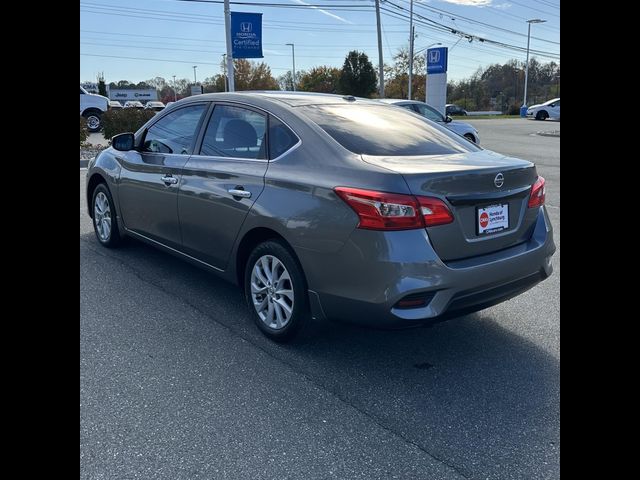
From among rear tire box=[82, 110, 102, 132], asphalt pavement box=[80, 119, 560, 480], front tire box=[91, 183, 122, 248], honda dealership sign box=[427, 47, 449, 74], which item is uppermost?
honda dealership sign box=[427, 47, 449, 74]

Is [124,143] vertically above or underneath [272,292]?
above

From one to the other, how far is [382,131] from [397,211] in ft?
3.31

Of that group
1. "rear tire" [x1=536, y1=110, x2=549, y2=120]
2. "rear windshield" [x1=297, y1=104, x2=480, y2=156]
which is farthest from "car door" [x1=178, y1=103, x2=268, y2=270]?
"rear tire" [x1=536, y1=110, x2=549, y2=120]

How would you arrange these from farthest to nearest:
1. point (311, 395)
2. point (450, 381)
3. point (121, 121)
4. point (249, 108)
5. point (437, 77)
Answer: point (437, 77) < point (121, 121) < point (249, 108) < point (450, 381) < point (311, 395)

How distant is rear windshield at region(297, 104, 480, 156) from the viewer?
3.71m

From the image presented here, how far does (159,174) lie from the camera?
4855mm

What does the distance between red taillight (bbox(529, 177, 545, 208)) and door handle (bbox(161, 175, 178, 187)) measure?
8.79 ft

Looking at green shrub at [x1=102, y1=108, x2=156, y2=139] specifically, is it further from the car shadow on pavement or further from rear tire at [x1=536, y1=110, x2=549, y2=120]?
rear tire at [x1=536, y1=110, x2=549, y2=120]

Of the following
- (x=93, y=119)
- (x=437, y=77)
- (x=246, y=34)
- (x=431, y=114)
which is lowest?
(x=431, y=114)

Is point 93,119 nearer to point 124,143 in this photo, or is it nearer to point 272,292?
point 124,143

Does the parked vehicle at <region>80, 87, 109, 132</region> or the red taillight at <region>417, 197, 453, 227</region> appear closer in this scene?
the red taillight at <region>417, 197, 453, 227</region>

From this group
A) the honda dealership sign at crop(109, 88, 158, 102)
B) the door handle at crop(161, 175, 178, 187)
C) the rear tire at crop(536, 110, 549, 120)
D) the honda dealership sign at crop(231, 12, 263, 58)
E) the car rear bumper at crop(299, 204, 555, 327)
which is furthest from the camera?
the honda dealership sign at crop(109, 88, 158, 102)

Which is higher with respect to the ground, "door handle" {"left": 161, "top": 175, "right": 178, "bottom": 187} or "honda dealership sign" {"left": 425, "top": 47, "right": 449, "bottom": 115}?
"honda dealership sign" {"left": 425, "top": 47, "right": 449, "bottom": 115}

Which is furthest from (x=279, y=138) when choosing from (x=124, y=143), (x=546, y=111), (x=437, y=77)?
(x=546, y=111)
